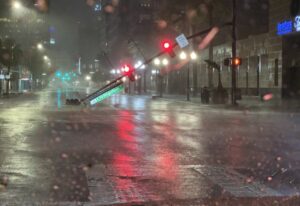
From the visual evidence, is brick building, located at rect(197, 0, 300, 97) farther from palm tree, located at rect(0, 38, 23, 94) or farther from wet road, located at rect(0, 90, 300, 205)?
palm tree, located at rect(0, 38, 23, 94)

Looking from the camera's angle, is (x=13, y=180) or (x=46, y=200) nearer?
(x=46, y=200)

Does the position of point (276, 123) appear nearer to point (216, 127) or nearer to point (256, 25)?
point (216, 127)

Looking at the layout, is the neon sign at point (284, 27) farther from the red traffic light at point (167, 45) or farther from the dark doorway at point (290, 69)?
the red traffic light at point (167, 45)

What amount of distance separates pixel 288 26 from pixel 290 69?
4.65 m

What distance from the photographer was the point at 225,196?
761cm

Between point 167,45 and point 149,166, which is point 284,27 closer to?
point 167,45

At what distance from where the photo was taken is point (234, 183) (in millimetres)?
8680

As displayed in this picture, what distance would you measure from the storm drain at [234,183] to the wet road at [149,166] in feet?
0.05

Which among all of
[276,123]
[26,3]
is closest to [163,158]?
[276,123]

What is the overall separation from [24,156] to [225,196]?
5.95 metres

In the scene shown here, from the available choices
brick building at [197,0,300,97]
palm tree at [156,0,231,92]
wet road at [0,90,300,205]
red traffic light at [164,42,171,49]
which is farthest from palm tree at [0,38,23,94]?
wet road at [0,90,300,205]

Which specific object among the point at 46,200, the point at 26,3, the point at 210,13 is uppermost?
the point at 26,3

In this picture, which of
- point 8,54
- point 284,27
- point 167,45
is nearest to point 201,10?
point 284,27

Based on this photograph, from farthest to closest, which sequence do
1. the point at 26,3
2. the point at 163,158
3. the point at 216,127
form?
the point at 26,3
the point at 216,127
the point at 163,158
